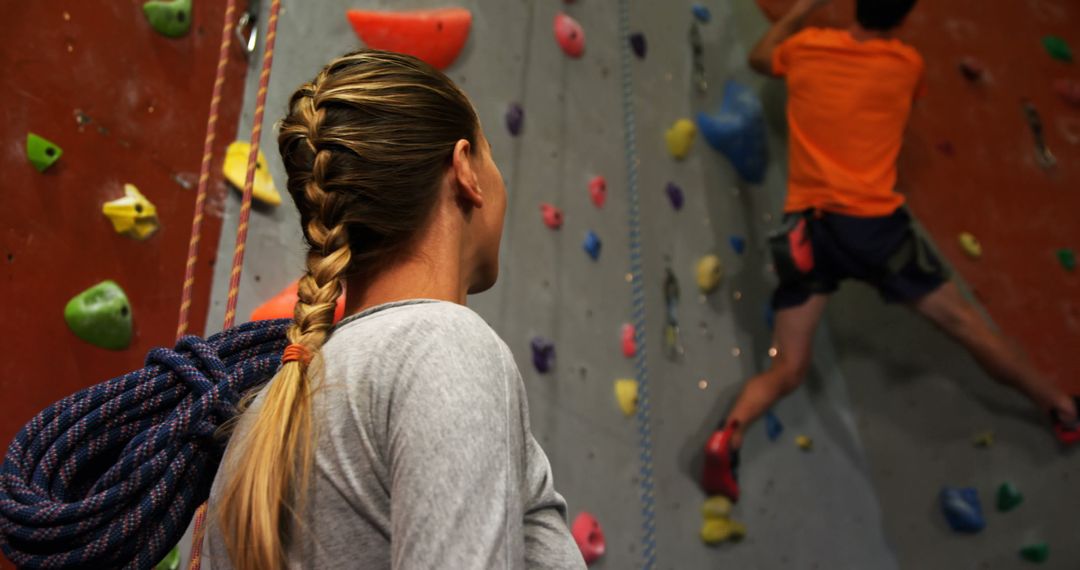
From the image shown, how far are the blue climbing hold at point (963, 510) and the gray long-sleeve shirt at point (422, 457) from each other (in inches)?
88.1

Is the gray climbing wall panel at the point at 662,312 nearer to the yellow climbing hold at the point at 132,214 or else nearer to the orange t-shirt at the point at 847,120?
the yellow climbing hold at the point at 132,214

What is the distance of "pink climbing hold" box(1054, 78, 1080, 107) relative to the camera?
321 centimetres

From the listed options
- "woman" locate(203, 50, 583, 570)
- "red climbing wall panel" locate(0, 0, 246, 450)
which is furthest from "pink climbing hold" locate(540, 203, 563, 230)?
"woman" locate(203, 50, 583, 570)

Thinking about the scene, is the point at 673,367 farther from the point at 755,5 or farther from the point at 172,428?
the point at 172,428

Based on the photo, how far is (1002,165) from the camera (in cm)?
313

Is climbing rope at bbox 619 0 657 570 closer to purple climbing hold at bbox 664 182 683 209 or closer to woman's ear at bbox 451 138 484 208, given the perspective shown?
purple climbing hold at bbox 664 182 683 209

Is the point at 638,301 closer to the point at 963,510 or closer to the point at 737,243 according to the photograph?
the point at 737,243

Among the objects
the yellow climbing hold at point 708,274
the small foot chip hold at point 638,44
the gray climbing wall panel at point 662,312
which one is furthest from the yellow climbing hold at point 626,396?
the small foot chip hold at point 638,44

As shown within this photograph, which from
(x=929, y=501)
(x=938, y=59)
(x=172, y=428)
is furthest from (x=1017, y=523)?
(x=172, y=428)

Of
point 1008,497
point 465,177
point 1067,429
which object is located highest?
point 465,177

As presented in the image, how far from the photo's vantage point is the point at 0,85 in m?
1.52

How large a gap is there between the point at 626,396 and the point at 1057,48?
1.94 m

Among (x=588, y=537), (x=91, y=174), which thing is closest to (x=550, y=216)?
(x=588, y=537)

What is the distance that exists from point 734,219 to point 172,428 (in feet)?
7.43
